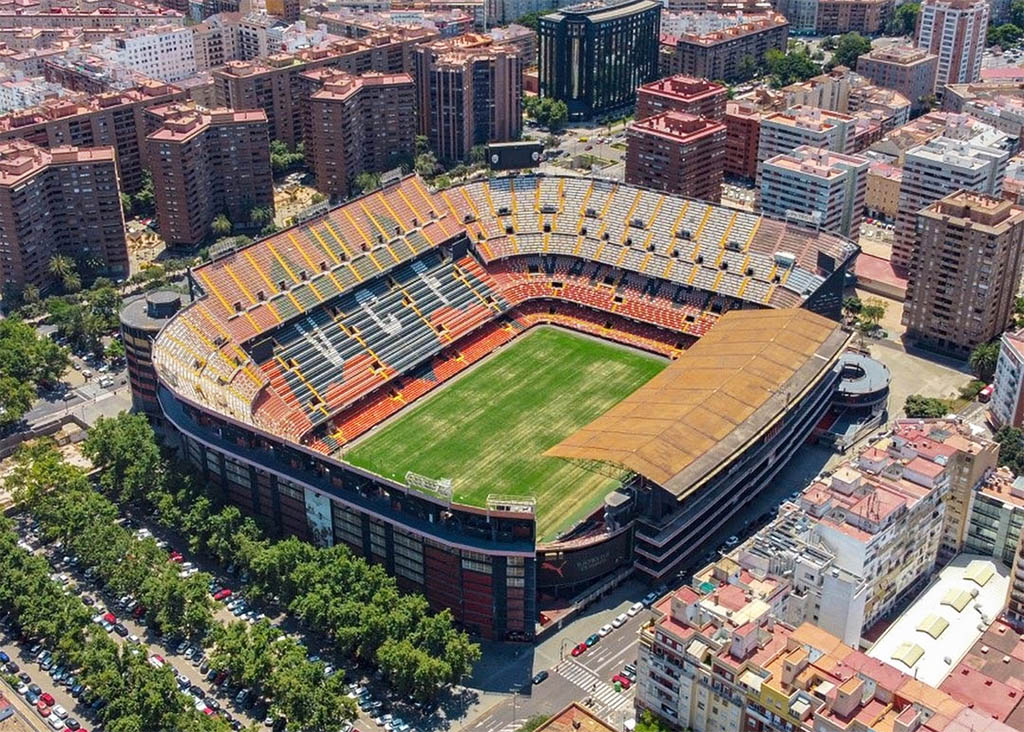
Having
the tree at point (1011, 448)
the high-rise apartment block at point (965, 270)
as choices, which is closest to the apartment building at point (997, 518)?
the tree at point (1011, 448)

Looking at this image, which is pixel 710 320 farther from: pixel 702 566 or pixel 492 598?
pixel 492 598

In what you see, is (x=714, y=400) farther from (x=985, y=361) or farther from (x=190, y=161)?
(x=190, y=161)

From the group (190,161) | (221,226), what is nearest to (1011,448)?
(221,226)

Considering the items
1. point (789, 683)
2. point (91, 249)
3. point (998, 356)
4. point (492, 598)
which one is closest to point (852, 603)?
point (789, 683)

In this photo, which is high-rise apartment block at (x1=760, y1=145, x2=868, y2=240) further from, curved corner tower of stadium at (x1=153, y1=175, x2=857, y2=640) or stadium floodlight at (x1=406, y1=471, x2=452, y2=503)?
stadium floodlight at (x1=406, y1=471, x2=452, y2=503)

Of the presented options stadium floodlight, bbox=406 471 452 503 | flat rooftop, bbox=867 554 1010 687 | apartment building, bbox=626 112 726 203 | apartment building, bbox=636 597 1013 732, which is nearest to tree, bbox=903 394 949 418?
flat rooftop, bbox=867 554 1010 687

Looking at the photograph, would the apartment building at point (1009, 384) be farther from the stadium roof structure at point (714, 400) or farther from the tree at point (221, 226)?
the tree at point (221, 226)
